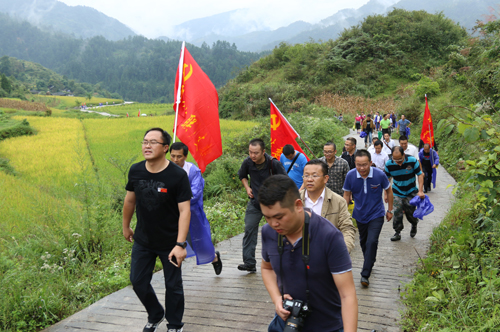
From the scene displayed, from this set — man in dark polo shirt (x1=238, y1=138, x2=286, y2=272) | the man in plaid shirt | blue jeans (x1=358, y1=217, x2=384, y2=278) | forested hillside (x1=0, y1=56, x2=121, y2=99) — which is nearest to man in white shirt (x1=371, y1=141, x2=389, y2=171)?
the man in plaid shirt

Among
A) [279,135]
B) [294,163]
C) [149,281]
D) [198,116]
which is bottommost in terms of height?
[149,281]

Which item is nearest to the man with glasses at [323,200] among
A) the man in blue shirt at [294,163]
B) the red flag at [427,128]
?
the man in blue shirt at [294,163]

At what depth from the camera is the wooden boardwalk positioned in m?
3.81

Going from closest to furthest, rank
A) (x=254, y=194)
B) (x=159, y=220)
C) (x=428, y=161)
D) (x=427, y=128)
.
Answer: (x=159, y=220) < (x=254, y=194) < (x=427, y=128) < (x=428, y=161)

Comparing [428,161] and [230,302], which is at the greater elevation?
[428,161]

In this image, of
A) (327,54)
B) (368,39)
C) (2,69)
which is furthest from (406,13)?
(2,69)

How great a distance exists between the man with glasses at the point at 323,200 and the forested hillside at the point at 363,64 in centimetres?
3055

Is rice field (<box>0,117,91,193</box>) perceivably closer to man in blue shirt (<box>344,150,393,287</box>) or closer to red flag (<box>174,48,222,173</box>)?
red flag (<box>174,48,222,173</box>)

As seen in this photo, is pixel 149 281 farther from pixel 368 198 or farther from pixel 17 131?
pixel 17 131

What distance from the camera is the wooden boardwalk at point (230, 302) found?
12.5 feet

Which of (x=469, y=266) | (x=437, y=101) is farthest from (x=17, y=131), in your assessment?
(x=437, y=101)

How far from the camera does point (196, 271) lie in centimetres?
541

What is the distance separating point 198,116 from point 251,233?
1890mm

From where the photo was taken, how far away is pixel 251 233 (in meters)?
5.09
